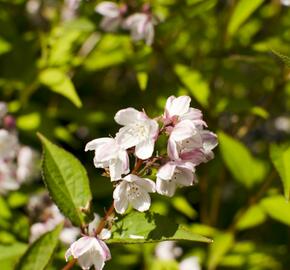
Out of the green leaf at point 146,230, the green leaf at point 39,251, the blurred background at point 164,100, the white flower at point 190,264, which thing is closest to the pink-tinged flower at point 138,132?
the green leaf at point 146,230

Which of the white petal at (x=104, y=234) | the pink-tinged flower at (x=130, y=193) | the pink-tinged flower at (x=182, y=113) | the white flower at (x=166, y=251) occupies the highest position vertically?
the pink-tinged flower at (x=182, y=113)

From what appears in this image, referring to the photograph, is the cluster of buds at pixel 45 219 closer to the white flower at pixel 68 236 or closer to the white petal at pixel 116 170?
the white flower at pixel 68 236

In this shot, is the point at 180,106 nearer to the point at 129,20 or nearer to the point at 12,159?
the point at 129,20

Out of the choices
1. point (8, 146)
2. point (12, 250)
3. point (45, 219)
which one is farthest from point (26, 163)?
point (12, 250)

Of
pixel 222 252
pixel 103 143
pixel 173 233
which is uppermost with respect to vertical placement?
pixel 103 143

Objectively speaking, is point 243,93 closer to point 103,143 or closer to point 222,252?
point 222,252

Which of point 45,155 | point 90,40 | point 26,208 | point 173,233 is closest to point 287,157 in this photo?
point 173,233
